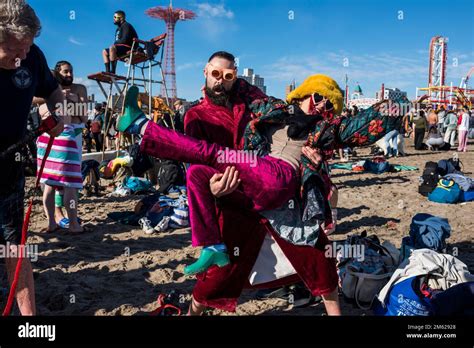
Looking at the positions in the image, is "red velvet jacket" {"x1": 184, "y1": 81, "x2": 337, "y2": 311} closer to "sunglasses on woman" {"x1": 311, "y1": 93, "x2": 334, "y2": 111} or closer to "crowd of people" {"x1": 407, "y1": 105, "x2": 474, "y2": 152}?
"sunglasses on woman" {"x1": 311, "y1": 93, "x2": 334, "y2": 111}

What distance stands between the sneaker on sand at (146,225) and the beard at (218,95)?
3104 mm

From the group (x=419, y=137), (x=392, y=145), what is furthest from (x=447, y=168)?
(x=419, y=137)

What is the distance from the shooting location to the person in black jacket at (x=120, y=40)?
9.58 meters

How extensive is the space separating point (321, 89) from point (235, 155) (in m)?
0.69

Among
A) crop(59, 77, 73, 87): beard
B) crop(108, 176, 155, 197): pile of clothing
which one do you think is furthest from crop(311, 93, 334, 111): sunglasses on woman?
crop(108, 176, 155, 197): pile of clothing

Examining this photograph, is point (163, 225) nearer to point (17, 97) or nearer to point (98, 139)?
point (17, 97)

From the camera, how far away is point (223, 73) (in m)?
2.27

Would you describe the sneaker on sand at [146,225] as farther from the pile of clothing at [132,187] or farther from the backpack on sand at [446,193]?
the backpack on sand at [446,193]

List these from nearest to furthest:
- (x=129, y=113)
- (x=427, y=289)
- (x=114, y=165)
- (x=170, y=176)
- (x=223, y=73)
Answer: (x=129, y=113)
(x=223, y=73)
(x=427, y=289)
(x=170, y=176)
(x=114, y=165)

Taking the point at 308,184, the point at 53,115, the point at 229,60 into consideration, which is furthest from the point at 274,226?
the point at 53,115

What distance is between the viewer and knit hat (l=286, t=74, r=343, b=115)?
231cm

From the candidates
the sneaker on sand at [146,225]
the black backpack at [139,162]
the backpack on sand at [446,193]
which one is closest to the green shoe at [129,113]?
the sneaker on sand at [146,225]

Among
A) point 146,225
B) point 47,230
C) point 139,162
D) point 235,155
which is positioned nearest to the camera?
point 235,155

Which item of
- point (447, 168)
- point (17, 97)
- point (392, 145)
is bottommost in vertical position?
point (447, 168)
